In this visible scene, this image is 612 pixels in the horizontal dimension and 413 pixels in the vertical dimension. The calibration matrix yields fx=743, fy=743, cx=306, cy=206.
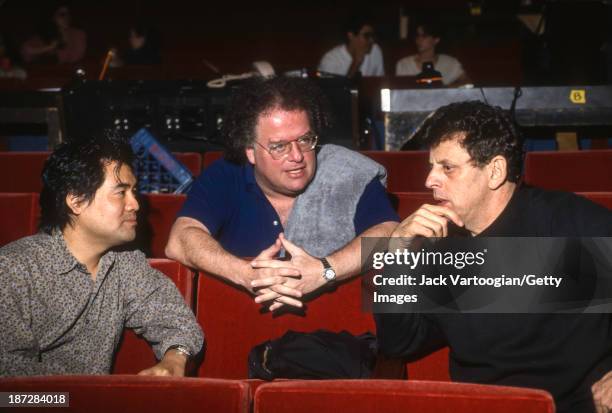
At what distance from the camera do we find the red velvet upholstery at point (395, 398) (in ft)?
3.20

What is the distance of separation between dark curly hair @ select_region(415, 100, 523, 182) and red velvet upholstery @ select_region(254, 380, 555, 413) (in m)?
0.64

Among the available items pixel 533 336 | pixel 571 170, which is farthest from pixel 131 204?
pixel 571 170

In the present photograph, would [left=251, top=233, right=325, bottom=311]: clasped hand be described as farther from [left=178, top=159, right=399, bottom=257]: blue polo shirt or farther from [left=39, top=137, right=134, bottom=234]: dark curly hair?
[left=39, top=137, right=134, bottom=234]: dark curly hair

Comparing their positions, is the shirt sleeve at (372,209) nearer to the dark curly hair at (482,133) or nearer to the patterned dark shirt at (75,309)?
the dark curly hair at (482,133)

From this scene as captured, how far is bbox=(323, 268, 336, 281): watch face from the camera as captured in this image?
1.64 metres

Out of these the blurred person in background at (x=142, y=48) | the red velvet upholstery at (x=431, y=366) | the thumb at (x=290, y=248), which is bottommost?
the red velvet upholstery at (x=431, y=366)

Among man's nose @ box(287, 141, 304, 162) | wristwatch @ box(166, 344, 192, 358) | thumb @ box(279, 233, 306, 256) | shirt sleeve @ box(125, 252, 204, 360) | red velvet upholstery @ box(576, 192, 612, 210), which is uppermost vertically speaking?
man's nose @ box(287, 141, 304, 162)

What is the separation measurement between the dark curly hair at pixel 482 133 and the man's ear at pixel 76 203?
751mm

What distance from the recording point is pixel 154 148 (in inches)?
105

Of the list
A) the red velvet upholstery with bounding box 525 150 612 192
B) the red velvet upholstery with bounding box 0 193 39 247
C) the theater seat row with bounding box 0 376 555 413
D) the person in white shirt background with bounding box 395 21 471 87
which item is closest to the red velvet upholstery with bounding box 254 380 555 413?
the theater seat row with bounding box 0 376 555 413

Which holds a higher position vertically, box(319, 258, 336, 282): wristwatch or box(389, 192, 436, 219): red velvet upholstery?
box(389, 192, 436, 219): red velvet upholstery

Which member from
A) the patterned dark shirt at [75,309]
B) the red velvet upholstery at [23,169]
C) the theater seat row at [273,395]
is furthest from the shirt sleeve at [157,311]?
the red velvet upholstery at [23,169]

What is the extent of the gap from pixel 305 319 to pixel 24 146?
3116 millimetres

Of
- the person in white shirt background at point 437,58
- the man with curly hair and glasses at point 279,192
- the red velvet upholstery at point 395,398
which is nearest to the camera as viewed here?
the red velvet upholstery at point 395,398
